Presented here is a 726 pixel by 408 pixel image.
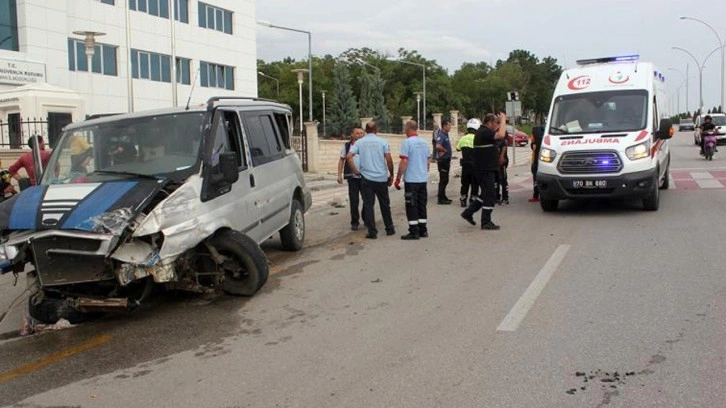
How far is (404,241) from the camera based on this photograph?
9.81 meters

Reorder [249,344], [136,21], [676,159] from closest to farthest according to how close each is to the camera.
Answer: [249,344]
[676,159]
[136,21]

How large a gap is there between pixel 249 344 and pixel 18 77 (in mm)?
27826

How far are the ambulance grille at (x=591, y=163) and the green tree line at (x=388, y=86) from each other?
139ft

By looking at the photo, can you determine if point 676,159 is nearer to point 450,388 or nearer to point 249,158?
point 249,158

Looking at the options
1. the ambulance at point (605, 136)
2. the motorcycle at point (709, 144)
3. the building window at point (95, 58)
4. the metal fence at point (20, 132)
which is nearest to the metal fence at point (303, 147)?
the metal fence at point (20, 132)

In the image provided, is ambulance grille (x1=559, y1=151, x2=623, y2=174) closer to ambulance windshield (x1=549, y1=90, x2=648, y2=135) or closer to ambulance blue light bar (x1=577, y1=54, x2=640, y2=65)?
ambulance windshield (x1=549, y1=90, x2=648, y2=135)

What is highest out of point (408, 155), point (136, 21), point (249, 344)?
point (136, 21)

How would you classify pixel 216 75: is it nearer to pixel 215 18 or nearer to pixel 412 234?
pixel 215 18

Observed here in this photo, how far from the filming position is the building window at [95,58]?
32531 mm

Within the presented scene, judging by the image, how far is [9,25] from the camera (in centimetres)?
2936

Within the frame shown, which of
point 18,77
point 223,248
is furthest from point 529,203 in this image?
point 18,77

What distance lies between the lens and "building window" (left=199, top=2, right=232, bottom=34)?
41188mm

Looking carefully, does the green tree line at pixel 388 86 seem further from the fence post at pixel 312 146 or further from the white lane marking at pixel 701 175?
the white lane marking at pixel 701 175

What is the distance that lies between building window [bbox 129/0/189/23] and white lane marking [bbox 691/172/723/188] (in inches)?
1158
